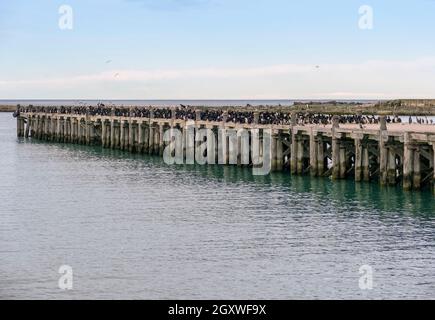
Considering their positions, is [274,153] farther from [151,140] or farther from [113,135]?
[113,135]

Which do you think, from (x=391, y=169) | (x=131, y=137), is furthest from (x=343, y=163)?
(x=131, y=137)

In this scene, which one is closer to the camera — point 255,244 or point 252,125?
point 255,244

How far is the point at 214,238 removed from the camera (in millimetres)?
33156

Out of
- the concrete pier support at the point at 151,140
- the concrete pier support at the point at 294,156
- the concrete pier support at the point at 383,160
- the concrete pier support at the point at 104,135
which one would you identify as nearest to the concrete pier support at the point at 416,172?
the concrete pier support at the point at 383,160

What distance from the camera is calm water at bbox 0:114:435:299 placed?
86.1ft

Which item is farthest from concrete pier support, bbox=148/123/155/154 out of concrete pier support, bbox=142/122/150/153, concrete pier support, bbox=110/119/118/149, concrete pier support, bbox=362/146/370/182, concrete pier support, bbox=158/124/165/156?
concrete pier support, bbox=362/146/370/182

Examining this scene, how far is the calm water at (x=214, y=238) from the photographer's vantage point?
26.2m

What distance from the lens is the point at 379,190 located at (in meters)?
44.0

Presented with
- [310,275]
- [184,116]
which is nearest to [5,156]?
[184,116]

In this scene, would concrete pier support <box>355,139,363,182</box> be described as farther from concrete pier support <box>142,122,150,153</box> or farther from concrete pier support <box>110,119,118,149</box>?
concrete pier support <box>110,119,118,149</box>

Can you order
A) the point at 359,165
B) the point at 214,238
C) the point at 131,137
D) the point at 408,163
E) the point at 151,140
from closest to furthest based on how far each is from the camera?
the point at 214,238
the point at 408,163
the point at 359,165
the point at 151,140
the point at 131,137

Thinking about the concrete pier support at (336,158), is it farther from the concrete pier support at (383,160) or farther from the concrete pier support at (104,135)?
the concrete pier support at (104,135)
